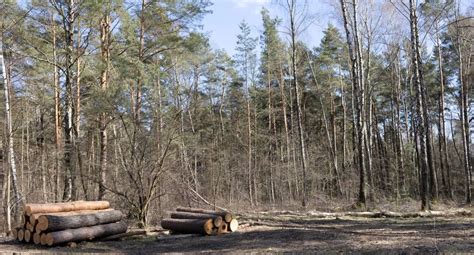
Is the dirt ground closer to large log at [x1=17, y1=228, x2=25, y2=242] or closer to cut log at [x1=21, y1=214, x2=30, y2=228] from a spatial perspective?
large log at [x1=17, y1=228, x2=25, y2=242]

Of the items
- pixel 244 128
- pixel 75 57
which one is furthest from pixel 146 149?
pixel 244 128

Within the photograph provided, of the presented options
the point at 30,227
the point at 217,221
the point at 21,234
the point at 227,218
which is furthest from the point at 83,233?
the point at 227,218

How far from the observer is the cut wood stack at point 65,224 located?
10141 mm

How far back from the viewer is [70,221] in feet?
34.1

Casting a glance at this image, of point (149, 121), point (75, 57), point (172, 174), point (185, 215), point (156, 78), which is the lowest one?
point (185, 215)

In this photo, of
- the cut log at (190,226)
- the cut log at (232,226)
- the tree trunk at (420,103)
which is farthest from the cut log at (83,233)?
the tree trunk at (420,103)

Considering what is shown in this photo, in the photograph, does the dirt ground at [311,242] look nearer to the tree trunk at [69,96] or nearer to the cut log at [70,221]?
the cut log at [70,221]

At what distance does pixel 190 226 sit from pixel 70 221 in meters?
3.00

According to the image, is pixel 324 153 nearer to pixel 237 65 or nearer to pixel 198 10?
pixel 237 65

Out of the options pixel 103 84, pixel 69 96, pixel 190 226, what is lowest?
pixel 190 226

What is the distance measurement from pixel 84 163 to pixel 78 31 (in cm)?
542

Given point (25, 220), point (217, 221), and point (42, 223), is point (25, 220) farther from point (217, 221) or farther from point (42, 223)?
point (217, 221)

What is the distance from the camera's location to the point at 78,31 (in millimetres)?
17672

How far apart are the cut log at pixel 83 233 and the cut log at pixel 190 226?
4.23 ft
